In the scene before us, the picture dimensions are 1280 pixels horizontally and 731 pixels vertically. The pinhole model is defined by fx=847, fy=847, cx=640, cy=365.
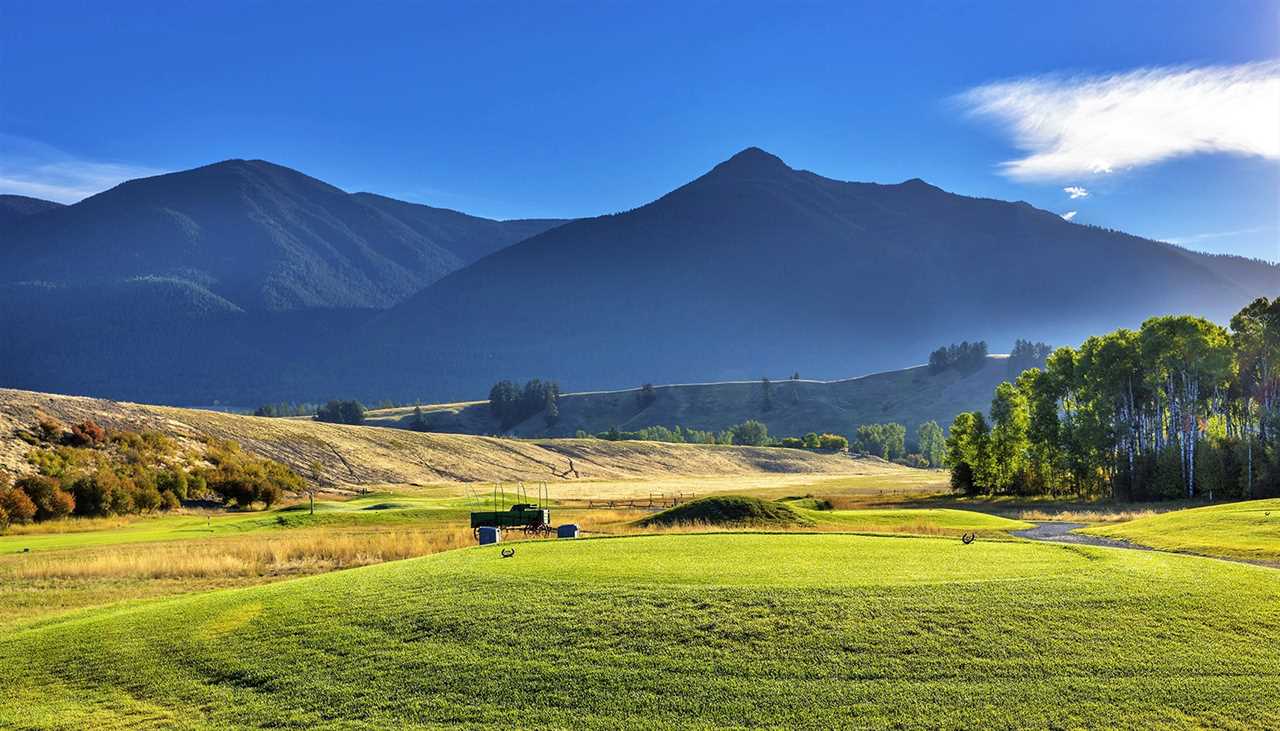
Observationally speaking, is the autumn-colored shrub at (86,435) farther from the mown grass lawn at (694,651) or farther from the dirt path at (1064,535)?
the dirt path at (1064,535)

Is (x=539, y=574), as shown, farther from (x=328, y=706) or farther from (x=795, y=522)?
(x=795, y=522)

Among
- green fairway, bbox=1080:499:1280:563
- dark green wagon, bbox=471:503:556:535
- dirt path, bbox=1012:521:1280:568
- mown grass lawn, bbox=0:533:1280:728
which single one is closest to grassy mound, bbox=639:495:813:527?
dark green wagon, bbox=471:503:556:535

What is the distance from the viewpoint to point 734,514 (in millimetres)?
41594

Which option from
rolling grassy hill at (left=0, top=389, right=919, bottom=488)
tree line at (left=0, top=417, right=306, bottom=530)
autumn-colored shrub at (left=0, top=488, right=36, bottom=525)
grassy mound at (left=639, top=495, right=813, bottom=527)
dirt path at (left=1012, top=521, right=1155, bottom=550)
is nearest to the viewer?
dirt path at (left=1012, top=521, right=1155, bottom=550)

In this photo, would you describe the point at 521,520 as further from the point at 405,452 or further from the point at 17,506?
the point at 405,452

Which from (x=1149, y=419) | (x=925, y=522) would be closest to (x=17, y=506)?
(x=925, y=522)

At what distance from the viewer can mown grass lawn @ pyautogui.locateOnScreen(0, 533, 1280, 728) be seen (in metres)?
11.8

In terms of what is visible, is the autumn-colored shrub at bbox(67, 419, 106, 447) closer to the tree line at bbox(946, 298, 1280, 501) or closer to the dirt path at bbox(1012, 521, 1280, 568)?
the dirt path at bbox(1012, 521, 1280, 568)

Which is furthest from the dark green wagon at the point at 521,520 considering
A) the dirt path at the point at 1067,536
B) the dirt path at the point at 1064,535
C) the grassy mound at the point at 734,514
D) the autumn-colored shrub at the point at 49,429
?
the autumn-colored shrub at the point at 49,429

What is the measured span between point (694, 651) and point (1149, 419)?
246 ft

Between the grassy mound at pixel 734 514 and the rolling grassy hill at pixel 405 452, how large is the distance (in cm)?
4652

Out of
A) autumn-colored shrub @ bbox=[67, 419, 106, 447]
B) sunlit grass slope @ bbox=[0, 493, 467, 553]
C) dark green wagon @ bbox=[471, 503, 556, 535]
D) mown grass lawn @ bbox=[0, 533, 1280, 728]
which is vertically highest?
autumn-colored shrub @ bbox=[67, 419, 106, 447]

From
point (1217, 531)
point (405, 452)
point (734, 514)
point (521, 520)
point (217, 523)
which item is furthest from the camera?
point (405, 452)

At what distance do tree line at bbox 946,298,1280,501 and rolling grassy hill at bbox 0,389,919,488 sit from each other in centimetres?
6233
